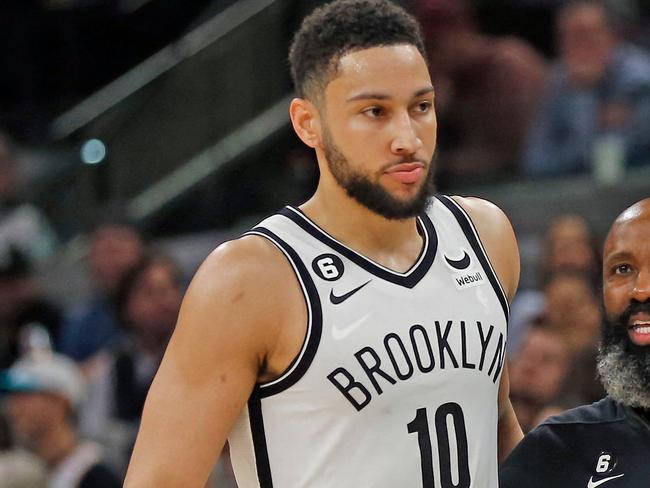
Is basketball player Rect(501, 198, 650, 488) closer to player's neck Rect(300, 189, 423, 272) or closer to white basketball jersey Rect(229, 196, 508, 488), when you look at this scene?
white basketball jersey Rect(229, 196, 508, 488)

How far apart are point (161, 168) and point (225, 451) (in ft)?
11.1

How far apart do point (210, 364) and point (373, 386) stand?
1.13 ft

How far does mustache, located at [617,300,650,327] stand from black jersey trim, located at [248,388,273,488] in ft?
2.85

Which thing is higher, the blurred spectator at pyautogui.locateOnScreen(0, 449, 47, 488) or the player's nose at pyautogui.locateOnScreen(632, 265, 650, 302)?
the blurred spectator at pyautogui.locateOnScreen(0, 449, 47, 488)

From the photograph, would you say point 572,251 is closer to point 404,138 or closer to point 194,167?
point 194,167

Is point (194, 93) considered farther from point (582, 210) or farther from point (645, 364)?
point (645, 364)

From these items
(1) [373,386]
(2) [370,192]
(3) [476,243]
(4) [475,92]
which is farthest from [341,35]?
(4) [475,92]

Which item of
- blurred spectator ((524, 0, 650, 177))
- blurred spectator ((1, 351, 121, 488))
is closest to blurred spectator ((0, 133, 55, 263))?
blurred spectator ((1, 351, 121, 488))

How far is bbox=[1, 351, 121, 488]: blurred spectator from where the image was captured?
5.80 m

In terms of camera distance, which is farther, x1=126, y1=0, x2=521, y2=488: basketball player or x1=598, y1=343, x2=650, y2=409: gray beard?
x1=598, y1=343, x2=650, y2=409: gray beard

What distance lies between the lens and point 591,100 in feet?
23.6

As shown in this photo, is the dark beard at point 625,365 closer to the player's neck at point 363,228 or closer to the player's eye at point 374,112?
the player's neck at point 363,228

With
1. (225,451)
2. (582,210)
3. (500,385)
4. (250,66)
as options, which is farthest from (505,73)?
(500,385)

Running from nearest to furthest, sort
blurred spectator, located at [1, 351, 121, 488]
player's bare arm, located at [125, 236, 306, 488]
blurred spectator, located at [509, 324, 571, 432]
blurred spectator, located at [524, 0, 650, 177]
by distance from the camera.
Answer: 1. player's bare arm, located at [125, 236, 306, 488]
2. blurred spectator, located at [509, 324, 571, 432]
3. blurred spectator, located at [1, 351, 121, 488]
4. blurred spectator, located at [524, 0, 650, 177]
